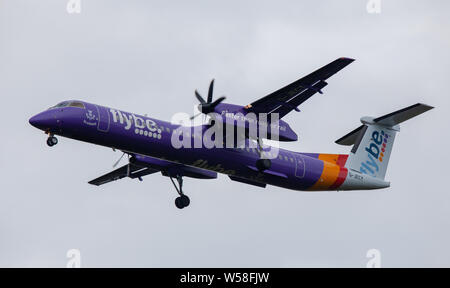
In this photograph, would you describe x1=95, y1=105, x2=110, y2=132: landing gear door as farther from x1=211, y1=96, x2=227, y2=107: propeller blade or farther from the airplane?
x1=211, y1=96, x2=227, y2=107: propeller blade

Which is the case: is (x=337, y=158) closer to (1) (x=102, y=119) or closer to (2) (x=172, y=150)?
(2) (x=172, y=150)

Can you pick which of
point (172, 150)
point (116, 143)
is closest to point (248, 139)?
point (172, 150)

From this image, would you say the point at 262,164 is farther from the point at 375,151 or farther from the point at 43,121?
the point at 43,121

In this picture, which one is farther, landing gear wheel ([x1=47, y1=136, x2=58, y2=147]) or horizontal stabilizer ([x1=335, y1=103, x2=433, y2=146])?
horizontal stabilizer ([x1=335, y1=103, x2=433, y2=146])

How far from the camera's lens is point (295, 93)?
26531 mm

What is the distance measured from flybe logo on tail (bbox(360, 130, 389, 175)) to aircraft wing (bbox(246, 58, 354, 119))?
4736 millimetres

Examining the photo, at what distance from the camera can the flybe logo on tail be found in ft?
99.9

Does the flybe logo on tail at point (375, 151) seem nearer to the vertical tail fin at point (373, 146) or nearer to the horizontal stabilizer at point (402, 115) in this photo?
the vertical tail fin at point (373, 146)

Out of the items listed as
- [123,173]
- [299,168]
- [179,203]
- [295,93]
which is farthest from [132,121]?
[299,168]

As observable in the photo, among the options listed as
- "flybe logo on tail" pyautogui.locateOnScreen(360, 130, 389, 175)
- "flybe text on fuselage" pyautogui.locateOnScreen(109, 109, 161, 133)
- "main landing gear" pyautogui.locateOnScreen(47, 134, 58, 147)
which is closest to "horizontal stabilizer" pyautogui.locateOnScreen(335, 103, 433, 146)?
"flybe logo on tail" pyautogui.locateOnScreen(360, 130, 389, 175)

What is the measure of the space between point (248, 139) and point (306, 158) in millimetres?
2757

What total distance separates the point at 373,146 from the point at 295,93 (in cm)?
553

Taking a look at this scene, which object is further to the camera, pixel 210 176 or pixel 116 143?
pixel 210 176

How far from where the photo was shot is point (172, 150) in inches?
1039
